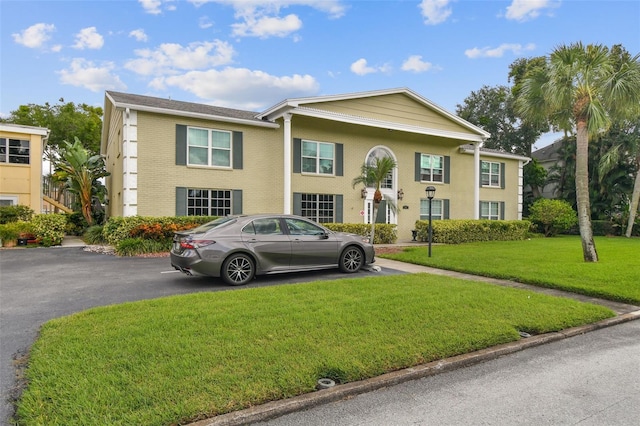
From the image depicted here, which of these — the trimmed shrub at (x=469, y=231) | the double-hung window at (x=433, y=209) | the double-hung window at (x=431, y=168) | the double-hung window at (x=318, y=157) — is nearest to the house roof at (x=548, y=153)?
the trimmed shrub at (x=469, y=231)

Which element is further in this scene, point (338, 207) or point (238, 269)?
point (338, 207)

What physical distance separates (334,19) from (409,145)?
26.9ft

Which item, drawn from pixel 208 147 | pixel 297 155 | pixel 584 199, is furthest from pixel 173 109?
pixel 584 199

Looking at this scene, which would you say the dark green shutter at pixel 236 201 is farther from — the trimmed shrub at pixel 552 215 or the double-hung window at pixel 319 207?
the trimmed shrub at pixel 552 215

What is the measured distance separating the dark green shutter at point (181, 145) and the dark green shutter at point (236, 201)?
231 cm

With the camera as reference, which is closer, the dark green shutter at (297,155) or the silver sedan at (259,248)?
the silver sedan at (259,248)

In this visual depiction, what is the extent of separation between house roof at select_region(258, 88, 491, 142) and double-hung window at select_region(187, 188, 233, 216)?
4011 mm

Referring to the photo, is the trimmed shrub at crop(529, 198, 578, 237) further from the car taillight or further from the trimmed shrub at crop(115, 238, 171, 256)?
the car taillight

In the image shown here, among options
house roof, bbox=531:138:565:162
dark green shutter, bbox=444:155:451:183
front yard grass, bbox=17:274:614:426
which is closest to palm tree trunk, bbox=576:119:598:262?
front yard grass, bbox=17:274:614:426

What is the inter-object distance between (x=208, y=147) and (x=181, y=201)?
95.7 inches

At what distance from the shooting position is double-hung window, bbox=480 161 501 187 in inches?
927

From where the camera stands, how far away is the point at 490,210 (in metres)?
24.1

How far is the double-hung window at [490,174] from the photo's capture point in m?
23.5

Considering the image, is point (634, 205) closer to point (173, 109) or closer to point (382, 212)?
point (382, 212)
